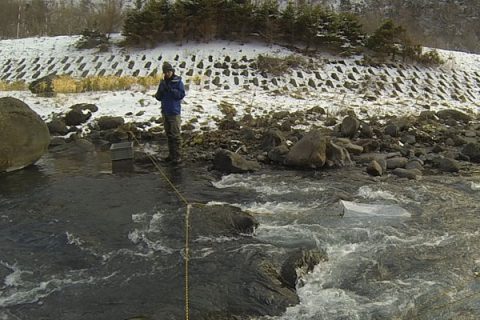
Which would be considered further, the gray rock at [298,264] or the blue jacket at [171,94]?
the blue jacket at [171,94]

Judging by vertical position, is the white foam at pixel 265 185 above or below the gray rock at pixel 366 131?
below

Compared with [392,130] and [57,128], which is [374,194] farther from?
[57,128]

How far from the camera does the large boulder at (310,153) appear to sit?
10156 millimetres

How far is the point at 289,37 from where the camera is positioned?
843 inches

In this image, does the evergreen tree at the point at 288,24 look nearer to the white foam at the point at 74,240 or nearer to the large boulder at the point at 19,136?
the large boulder at the point at 19,136

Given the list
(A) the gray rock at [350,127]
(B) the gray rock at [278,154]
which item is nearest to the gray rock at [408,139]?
(A) the gray rock at [350,127]

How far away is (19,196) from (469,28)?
36557 mm

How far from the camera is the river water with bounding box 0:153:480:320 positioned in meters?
5.24

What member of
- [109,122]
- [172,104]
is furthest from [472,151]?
[109,122]

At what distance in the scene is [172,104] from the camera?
10031mm

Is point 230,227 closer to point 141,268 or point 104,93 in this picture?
point 141,268

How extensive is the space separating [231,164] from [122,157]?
2.41 meters

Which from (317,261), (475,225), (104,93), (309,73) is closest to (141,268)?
(317,261)

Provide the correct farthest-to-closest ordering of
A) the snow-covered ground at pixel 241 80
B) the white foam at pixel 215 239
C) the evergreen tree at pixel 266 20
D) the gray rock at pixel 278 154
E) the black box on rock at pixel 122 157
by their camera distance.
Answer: the evergreen tree at pixel 266 20 < the snow-covered ground at pixel 241 80 < the gray rock at pixel 278 154 < the black box on rock at pixel 122 157 < the white foam at pixel 215 239
